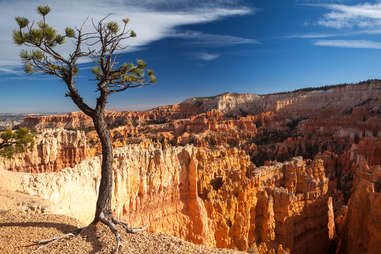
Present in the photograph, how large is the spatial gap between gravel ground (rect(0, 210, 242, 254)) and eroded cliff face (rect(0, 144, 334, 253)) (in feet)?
5.20

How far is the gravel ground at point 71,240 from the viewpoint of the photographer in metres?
4.59

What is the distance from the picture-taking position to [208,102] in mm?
127812

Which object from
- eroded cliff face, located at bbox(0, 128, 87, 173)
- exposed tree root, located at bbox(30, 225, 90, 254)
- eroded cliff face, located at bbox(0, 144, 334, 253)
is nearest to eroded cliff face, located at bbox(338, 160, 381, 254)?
eroded cliff face, located at bbox(0, 144, 334, 253)

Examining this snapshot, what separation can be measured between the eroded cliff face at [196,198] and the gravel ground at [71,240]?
1586 millimetres

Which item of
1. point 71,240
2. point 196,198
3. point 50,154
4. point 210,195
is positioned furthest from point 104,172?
point 50,154

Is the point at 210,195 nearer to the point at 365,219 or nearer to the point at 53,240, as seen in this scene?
the point at 365,219

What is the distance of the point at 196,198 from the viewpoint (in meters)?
14.9

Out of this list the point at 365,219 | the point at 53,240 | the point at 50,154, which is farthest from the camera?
the point at 50,154

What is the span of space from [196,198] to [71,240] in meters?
10.6

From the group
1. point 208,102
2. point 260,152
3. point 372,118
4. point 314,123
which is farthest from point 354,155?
point 208,102

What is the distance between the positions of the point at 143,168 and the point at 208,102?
382 ft

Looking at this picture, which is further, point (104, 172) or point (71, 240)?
point (104, 172)

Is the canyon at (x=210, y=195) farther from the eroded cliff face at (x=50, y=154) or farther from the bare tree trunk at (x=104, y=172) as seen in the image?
the bare tree trunk at (x=104, y=172)

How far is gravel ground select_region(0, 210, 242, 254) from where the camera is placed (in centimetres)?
459
